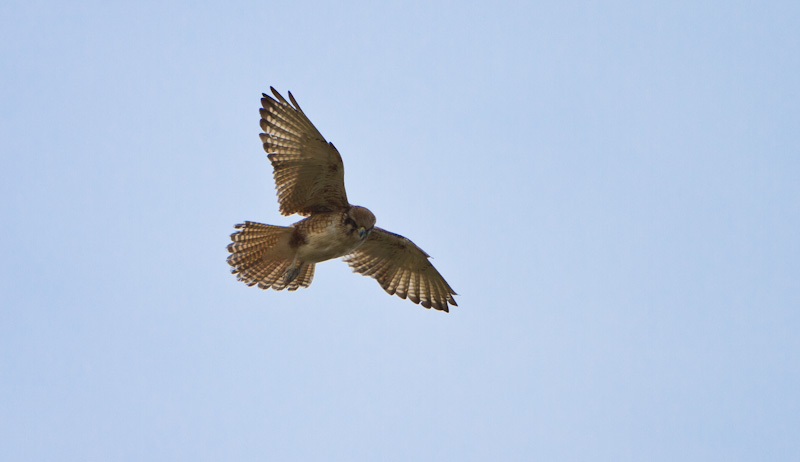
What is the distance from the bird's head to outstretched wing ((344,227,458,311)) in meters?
1.37

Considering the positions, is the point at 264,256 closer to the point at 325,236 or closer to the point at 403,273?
the point at 325,236

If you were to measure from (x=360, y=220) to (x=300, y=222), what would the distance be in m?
0.83

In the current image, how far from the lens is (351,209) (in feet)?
40.5

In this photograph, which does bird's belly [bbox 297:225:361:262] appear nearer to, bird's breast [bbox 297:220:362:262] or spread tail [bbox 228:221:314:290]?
bird's breast [bbox 297:220:362:262]

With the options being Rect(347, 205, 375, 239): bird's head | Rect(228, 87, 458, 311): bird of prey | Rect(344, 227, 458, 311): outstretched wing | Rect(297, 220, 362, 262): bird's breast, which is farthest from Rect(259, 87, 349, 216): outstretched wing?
Rect(344, 227, 458, 311): outstretched wing

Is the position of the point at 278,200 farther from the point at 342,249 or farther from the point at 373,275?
the point at 373,275

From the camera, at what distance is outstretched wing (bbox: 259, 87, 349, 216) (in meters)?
11.6

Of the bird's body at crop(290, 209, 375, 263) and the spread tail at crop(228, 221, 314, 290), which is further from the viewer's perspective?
the spread tail at crop(228, 221, 314, 290)

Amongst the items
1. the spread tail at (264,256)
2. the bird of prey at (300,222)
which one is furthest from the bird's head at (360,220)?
the spread tail at (264,256)

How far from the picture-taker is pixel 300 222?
40.9 ft

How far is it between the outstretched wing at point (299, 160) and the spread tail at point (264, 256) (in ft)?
1.36

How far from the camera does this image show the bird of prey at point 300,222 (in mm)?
11719

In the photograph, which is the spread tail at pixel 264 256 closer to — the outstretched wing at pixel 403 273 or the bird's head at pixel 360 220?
the bird's head at pixel 360 220

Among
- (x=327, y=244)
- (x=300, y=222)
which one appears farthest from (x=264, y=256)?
(x=327, y=244)
